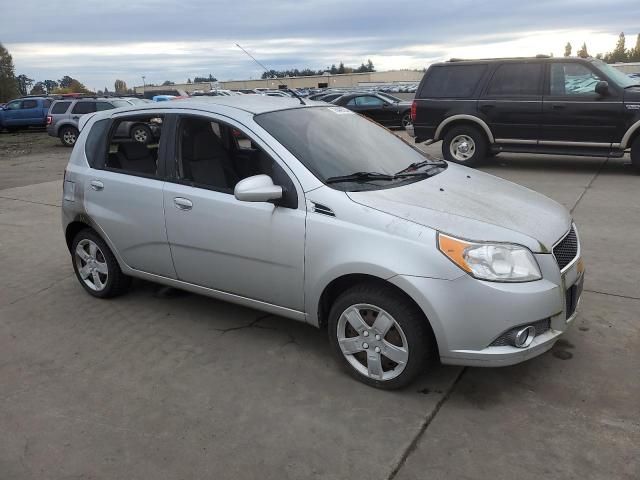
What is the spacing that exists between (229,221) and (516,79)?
7878mm

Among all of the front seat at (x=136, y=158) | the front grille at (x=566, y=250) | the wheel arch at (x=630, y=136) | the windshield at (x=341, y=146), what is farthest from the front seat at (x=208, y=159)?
the wheel arch at (x=630, y=136)

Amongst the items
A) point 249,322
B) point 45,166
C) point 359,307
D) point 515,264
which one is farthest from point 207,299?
point 45,166

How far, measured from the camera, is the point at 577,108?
30.5ft

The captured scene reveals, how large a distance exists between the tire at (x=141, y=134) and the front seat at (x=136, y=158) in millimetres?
42

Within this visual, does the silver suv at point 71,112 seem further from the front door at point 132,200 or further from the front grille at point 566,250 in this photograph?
the front grille at point 566,250

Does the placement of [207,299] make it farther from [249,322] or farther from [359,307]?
[359,307]

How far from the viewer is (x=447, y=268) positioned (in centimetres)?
287

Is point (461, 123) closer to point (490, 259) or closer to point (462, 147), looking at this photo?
point (462, 147)

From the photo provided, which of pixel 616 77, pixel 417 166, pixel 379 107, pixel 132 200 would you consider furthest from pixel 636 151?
pixel 379 107

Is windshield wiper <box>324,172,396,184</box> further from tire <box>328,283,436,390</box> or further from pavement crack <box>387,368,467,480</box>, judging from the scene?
pavement crack <box>387,368,467,480</box>

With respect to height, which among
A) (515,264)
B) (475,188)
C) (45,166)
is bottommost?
(45,166)

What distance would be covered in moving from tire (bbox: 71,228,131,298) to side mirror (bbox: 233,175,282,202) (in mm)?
1861

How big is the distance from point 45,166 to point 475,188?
1362cm

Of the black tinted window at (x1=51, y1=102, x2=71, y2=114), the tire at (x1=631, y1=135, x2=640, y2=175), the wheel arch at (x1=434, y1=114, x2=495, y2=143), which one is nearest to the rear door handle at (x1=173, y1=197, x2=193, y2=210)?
the wheel arch at (x1=434, y1=114, x2=495, y2=143)
